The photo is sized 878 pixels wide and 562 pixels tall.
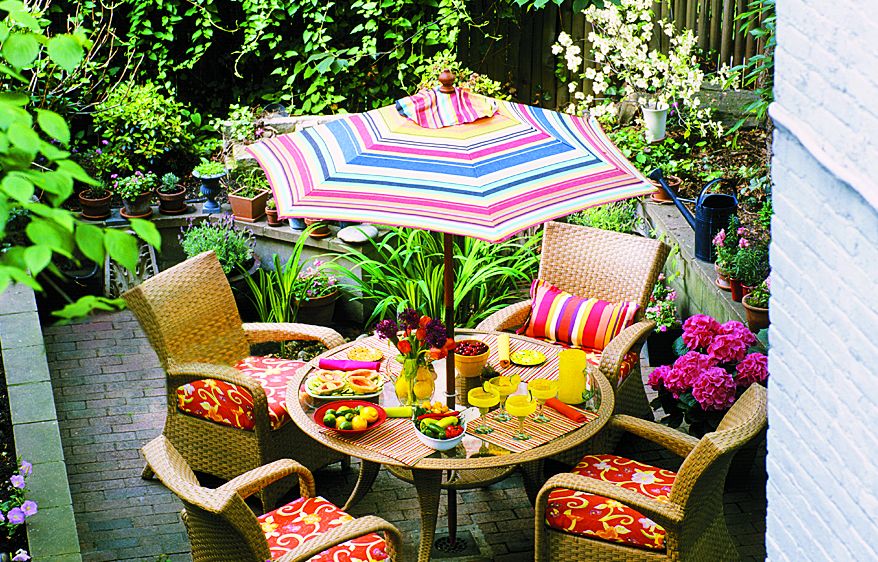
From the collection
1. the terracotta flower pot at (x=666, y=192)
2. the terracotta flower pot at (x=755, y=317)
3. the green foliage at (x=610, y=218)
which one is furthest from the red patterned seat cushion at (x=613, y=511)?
the terracotta flower pot at (x=666, y=192)

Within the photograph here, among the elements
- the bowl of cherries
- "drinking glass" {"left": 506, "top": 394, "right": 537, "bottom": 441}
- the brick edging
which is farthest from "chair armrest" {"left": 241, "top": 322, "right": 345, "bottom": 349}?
"drinking glass" {"left": 506, "top": 394, "right": 537, "bottom": 441}

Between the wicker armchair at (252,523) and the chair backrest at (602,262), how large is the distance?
6.82 ft

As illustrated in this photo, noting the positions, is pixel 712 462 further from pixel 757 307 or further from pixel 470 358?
pixel 757 307

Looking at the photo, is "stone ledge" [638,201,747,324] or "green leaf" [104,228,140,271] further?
"stone ledge" [638,201,747,324]

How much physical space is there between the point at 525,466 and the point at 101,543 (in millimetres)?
1881

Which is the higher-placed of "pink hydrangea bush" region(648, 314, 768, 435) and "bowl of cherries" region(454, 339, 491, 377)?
"bowl of cherries" region(454, 339, 491, 377)

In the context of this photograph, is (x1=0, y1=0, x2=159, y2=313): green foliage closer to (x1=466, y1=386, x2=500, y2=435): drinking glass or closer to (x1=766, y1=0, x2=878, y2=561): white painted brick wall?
(x1=766, y1=0, x2=878, y2=561): white painted brick wall

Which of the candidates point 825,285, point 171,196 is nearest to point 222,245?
point 171,196

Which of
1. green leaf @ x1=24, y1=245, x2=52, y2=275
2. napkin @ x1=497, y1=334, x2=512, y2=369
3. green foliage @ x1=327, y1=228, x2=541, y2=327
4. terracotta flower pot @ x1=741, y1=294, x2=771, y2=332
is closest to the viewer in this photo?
green leaf @ x1=24, y1=245, x2=52, y2=275

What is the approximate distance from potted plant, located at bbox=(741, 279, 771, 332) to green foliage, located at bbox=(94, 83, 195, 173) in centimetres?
425

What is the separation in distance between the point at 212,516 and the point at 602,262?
2.74 meters

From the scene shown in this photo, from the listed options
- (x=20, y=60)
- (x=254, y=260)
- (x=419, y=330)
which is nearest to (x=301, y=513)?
(x=419, y=330)

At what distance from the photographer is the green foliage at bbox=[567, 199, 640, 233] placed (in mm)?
7121

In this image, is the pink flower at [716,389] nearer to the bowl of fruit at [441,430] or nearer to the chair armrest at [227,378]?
the bowl of fruit at [441,430]
